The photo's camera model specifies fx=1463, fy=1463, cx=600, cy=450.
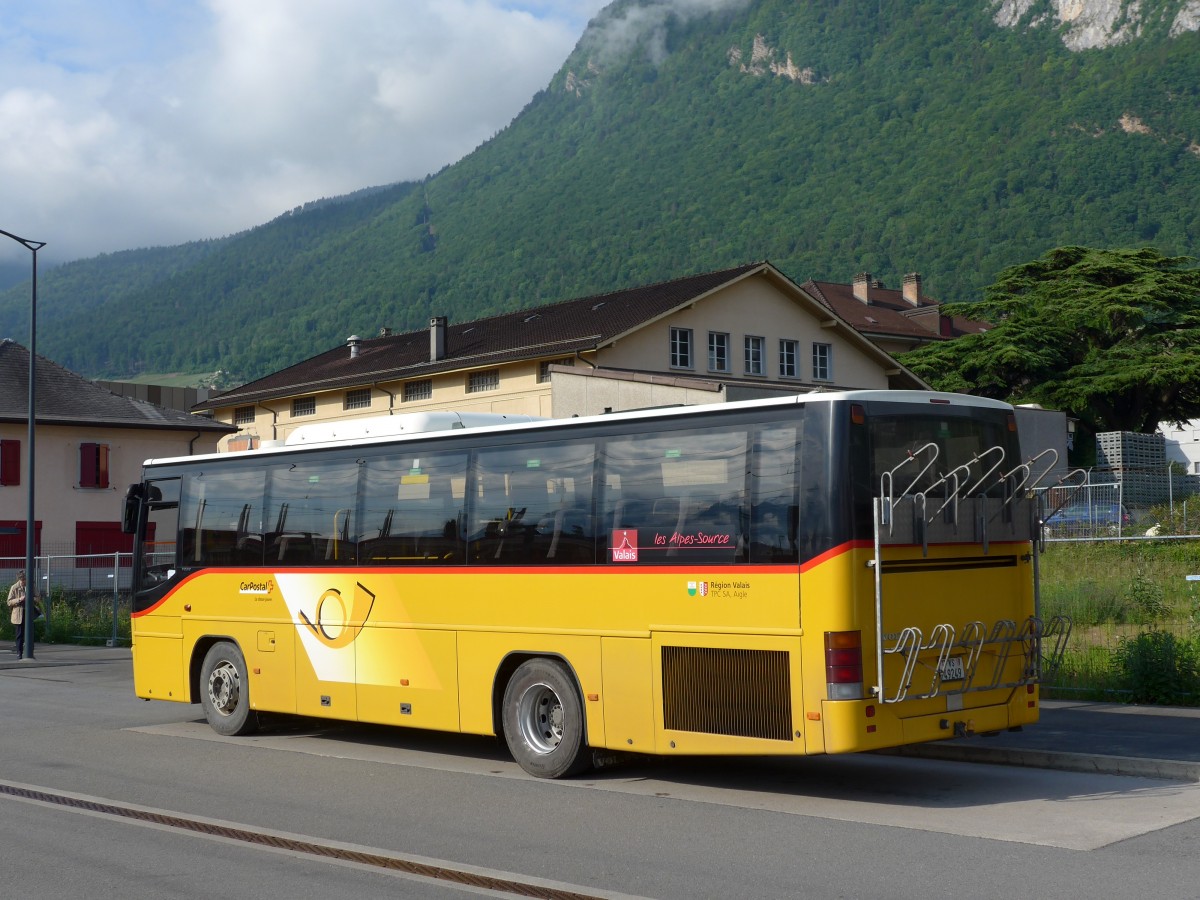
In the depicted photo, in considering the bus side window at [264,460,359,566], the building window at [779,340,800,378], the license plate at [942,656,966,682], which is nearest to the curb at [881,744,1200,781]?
the license plate at [942,656,966,682]

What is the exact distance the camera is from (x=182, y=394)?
109m

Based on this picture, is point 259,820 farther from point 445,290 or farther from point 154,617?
point 445,290

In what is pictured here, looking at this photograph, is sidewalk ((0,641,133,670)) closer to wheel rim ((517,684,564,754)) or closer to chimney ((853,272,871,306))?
wheel rim ((517,684,564,754))

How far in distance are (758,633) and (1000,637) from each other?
2.08m

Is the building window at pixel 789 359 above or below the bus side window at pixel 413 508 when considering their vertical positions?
above

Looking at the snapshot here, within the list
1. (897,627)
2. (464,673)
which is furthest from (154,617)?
(897,627)

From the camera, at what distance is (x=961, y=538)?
11.1 meters

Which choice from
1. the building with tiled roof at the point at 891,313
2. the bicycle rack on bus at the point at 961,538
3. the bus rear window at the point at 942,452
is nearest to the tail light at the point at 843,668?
the bicycle rack on bus at the point at 961,538

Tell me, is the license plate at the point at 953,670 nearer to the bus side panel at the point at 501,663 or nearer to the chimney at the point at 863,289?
the bus side panel at the point at 501,663

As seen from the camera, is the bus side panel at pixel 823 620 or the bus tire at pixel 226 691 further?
the bus tire at pixel 226 691

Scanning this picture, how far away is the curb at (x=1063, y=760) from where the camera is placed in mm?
11352

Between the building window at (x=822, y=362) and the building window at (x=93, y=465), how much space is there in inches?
1103

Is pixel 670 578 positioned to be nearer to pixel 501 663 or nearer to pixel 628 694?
pixel 628 694

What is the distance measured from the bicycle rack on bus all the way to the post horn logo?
547 cm
